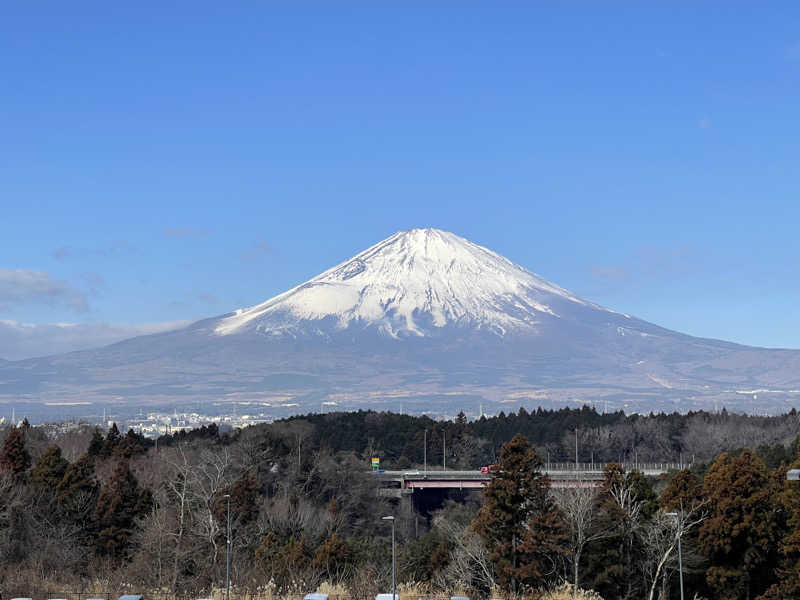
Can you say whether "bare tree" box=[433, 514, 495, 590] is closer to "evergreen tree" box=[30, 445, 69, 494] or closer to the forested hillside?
the forested hillside

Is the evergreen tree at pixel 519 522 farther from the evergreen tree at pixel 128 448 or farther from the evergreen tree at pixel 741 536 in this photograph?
the evergreen tree at pixel 128 448

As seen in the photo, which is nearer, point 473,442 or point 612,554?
point 612,554

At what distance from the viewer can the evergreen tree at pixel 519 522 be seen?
4175 cm

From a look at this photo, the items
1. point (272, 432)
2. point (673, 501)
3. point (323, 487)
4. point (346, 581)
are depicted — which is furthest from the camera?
point (272, 432)

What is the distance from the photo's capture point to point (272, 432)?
96688mm

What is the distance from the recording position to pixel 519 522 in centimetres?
4334

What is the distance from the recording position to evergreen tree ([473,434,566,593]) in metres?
41.8

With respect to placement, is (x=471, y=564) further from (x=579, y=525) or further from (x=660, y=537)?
(x=660, y=537)

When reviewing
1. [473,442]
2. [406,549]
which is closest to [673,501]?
[406,549]

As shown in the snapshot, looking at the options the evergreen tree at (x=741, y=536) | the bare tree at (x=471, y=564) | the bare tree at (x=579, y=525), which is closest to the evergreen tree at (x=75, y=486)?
the bare tree at (x=471, y=564)

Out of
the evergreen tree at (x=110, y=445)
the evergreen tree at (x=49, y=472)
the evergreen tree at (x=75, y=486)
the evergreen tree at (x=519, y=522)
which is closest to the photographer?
the evergreen tree at (x=519, y=522)

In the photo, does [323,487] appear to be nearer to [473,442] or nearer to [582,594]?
[473,442]

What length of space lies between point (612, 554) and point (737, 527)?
4.64 metres

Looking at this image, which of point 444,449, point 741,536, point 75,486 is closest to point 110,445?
point 75,486
